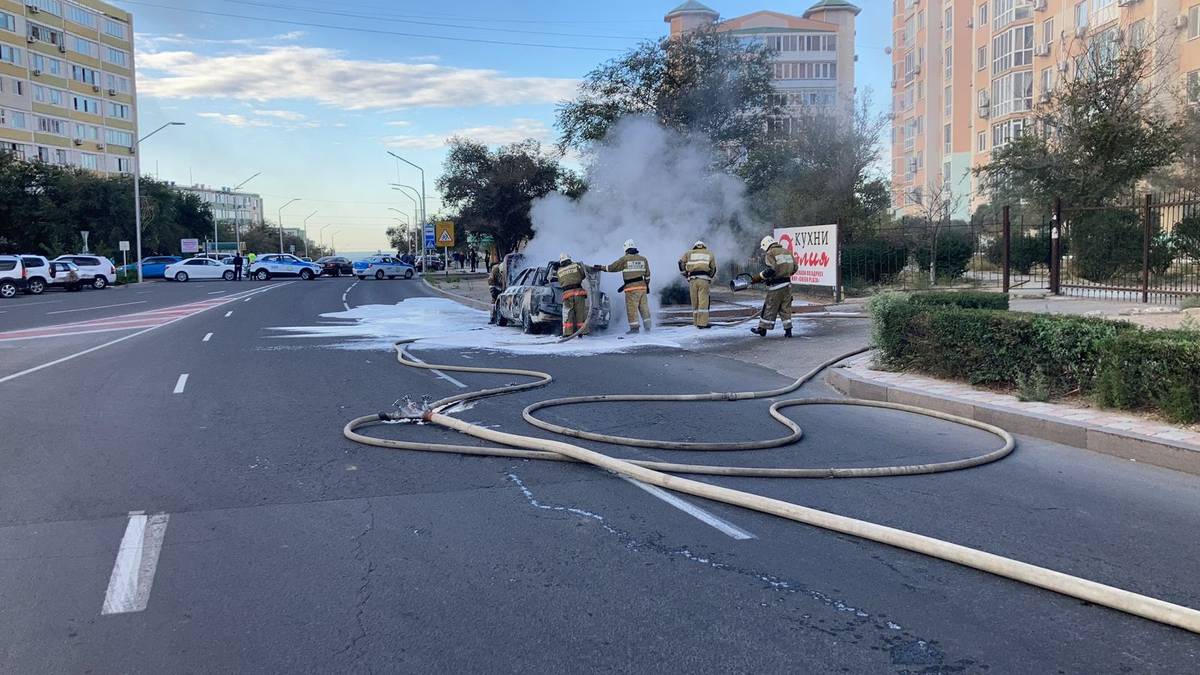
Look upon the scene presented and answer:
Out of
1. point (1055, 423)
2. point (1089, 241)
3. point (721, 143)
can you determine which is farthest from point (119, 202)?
point (1055, 423)

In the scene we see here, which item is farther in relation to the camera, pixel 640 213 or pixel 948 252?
pixel 948 252

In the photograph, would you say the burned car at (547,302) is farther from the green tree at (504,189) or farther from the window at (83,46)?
the window at (83,46)

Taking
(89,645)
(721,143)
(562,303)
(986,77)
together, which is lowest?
(89,645)

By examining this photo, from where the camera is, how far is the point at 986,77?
54.4 metres

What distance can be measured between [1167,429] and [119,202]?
6354 centimetres

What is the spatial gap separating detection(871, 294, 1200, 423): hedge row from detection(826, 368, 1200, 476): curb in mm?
613

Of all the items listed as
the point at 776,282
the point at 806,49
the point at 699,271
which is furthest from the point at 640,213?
the point at 806,49

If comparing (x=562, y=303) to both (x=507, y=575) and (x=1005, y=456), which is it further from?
(x=507, y=575)

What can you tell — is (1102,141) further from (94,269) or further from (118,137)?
(118,137)

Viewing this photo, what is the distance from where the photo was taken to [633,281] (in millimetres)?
16203

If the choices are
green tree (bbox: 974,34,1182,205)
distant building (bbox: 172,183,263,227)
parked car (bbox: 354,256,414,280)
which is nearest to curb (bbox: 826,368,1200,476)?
green tree (bbox: 974,34,1182,205)

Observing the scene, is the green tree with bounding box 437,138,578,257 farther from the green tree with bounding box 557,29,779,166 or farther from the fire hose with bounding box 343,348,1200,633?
the fire hose with bounding box 343,348,1200,633

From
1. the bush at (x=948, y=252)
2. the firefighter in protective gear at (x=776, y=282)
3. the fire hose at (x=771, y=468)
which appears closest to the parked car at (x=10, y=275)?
the firefighter in protective gear at (x=776, y=282)

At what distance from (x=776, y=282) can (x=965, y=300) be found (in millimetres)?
4560
